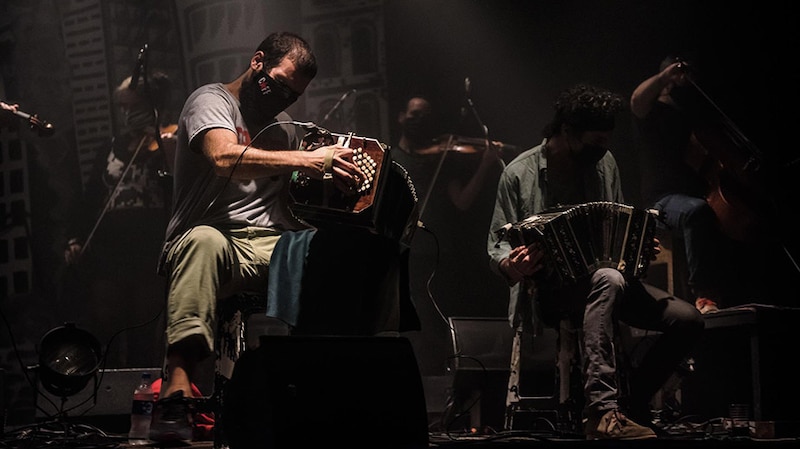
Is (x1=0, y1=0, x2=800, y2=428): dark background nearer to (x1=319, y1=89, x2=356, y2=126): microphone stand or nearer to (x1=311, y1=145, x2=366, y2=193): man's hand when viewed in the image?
(x1=319, y1=89, x2=356, y2=126): microphone stand

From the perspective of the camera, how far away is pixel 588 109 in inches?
157

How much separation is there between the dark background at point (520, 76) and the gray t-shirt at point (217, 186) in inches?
78.5

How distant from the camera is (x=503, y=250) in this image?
12.6 ft

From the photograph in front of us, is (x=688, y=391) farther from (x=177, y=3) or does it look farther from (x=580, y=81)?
(x=177, y=3)

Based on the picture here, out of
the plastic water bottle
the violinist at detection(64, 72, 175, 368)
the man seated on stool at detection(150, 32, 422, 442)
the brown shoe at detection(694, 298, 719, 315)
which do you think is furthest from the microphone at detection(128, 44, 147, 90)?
the brown shoe at detection(694, 298, 719, 315)

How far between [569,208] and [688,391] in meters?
1.92

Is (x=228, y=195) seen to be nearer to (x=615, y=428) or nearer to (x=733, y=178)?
(x=615, y=428)

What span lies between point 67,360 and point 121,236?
1818 mm

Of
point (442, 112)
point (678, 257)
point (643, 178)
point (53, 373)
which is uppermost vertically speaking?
point (442, 112)

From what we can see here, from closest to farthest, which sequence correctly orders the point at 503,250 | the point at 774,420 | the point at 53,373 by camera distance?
the point at 53,373, the point at 503,250, the point at 774,420

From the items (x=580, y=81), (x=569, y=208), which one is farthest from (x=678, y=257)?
(x=569, y=208)

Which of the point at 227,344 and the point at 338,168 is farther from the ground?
the point at 338,168

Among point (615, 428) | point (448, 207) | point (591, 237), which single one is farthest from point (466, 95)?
point (615, 428)

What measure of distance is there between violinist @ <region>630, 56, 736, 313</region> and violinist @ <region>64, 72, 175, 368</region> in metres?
2.90
